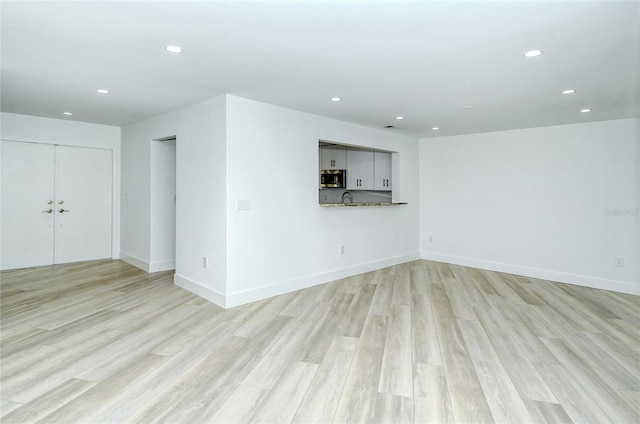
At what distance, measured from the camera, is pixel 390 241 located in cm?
620

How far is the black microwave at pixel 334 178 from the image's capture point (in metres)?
7.08

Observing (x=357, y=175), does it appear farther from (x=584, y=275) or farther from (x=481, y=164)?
(x=584, y=275)

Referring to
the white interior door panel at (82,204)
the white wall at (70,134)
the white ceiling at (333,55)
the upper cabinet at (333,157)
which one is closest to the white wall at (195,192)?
the white ceiling at (333,55)

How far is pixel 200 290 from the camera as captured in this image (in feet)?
14.1

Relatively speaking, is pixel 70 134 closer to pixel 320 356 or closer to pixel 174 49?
pixel 174 49

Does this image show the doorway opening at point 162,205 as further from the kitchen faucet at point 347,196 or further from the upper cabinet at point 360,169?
the kitchen faucet at point 347,196

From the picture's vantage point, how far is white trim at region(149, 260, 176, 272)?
5465 millimetres

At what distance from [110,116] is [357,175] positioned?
4.29 metres

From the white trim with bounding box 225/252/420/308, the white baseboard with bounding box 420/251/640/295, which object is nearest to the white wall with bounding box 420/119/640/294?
the white baseboard with bounding box 420/251/640/295

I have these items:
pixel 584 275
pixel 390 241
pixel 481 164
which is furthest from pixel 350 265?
pixel 584 275

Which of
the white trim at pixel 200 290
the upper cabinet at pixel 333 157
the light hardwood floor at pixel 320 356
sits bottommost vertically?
the light hardwood floor at pixel 320 356

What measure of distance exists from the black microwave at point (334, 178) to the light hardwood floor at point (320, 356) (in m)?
2.93

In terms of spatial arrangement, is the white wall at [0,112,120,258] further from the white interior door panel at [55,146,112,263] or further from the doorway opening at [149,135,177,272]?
the doorway opening at [149,135,177,272]

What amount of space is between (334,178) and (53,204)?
4874 mm
